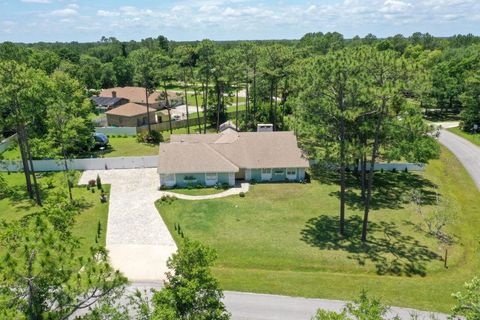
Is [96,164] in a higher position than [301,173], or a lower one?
higher

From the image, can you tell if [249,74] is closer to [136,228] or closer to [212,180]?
[212,180]

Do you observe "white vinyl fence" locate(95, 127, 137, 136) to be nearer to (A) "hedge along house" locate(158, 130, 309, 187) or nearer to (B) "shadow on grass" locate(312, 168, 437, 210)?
(A) "hedge along house" locate(158, 130, 309, 187)

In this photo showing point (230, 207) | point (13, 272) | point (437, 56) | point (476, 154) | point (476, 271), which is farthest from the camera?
point (437, 56)

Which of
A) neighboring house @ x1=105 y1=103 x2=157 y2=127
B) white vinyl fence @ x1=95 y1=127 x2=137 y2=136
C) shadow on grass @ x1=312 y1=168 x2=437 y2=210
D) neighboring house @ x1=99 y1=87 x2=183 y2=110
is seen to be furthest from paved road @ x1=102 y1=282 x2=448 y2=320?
neighboring house @ x1=99 y1=87 x2=183 y2=110

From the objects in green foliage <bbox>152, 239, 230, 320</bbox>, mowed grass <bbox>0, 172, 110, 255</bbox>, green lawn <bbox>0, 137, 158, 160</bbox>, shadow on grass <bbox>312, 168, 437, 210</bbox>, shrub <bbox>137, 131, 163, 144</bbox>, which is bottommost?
shadow on grass <bbox>312, 168, 437, 210</bbox>

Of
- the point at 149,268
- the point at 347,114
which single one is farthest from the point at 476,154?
the point at 149,268

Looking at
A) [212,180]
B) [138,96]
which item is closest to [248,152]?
[212,180]

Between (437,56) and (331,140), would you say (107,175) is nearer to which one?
(331,140)
